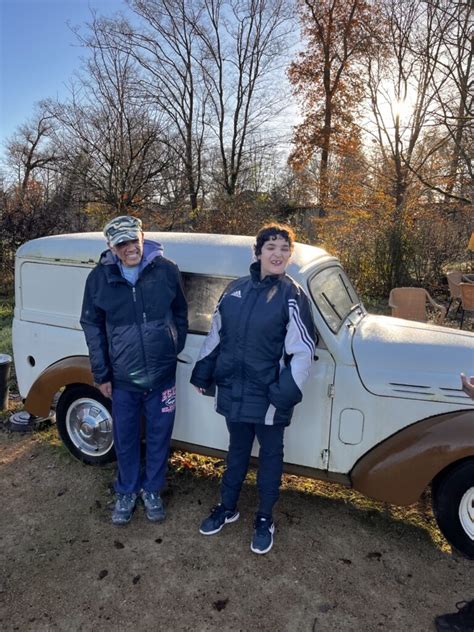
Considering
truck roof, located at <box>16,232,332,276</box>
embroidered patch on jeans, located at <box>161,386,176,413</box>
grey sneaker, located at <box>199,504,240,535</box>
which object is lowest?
grey sneaker, located at <box>199,504,240,535</box>

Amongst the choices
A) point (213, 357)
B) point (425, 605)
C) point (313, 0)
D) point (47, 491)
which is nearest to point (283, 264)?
point (213, 357)

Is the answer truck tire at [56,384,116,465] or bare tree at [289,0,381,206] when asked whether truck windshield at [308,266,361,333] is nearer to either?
truck tire at [56,384,116,465]

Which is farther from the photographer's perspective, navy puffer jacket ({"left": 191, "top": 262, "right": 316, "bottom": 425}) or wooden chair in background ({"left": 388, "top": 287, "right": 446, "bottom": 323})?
wooden chair in background ({"left": 388, "top": 287, "right": 446, "bottom": 323})

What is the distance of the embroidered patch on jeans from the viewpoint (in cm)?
296

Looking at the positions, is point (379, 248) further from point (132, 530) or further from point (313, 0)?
point (313, 0)

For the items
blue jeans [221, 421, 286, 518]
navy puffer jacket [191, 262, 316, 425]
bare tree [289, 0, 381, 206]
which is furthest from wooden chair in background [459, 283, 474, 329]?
bare tree [289, 0, 381, 206]

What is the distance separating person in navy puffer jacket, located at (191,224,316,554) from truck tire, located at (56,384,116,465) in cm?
127

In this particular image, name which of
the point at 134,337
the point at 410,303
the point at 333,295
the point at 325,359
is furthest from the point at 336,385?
the point at 410,303

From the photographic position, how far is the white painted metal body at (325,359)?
2.75m

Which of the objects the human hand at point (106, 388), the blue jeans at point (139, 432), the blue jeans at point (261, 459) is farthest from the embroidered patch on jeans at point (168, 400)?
the blue jeans at point (261, 459)

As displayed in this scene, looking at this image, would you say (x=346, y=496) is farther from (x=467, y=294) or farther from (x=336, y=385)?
(x=467, y=294)

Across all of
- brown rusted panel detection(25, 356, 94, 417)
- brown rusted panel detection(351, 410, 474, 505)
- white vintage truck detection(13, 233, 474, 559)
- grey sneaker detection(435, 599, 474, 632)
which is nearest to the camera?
grey sneaker detection(435, 599, 474, 632)

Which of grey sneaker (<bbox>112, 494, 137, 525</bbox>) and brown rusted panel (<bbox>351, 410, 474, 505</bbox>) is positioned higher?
brown rusted panel (<bbox>351, 410, 474, 505</bbox>)

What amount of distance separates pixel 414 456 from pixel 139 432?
5.88 ft
